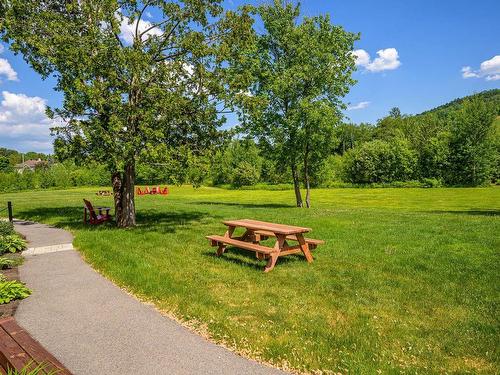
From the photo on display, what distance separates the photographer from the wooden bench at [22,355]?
3886 mm

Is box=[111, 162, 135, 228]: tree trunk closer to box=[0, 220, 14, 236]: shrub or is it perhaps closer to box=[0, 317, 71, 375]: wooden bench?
box=[0, 220, 14, 236]: shrub

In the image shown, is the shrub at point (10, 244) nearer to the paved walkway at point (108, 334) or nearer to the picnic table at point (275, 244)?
the paved walkway at point (108, 334)

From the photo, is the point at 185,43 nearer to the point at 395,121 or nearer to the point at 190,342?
the point at 190,342

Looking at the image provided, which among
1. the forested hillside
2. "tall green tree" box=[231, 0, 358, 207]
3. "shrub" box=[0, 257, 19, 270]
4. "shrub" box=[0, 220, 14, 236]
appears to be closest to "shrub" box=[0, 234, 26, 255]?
"shrub" box=[0, 220, 14, 236]

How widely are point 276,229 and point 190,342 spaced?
4616 mm

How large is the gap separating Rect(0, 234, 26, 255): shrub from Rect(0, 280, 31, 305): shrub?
4.49 meters

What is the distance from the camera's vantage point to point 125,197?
17156 mm

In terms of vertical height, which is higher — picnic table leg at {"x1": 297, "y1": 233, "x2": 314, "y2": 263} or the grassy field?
picnic table leg at {"x1": 297, "y1": 233, "x2": 314, "y2": 263}

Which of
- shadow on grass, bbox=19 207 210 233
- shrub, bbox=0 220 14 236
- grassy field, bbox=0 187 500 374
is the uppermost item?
shrub, bbox=0 220 14 236

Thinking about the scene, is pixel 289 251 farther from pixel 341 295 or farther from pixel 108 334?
pixel 108 334

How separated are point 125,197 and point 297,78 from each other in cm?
1682

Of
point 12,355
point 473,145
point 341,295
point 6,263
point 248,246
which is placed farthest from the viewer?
point 473,145

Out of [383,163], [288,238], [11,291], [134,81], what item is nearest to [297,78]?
[134,81]

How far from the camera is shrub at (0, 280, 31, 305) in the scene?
7649 mm
